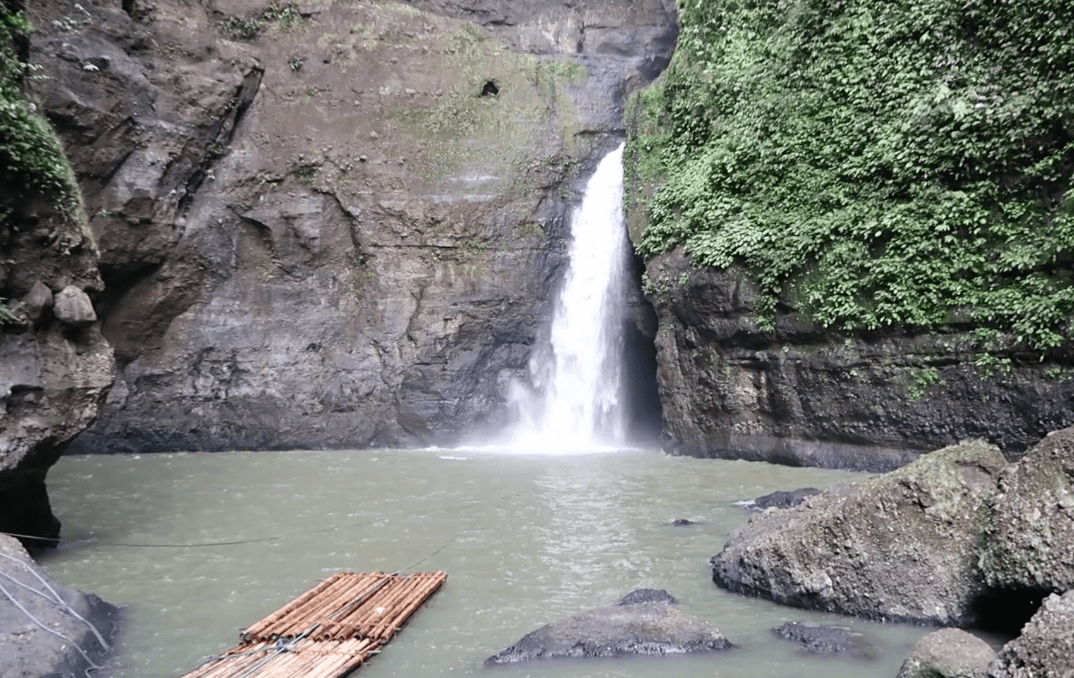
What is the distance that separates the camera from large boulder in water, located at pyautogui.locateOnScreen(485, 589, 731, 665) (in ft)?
17.0

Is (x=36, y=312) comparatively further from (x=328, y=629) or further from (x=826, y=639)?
(x=826, y=639)

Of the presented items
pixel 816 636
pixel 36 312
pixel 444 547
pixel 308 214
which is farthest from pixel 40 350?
pixel 308 214

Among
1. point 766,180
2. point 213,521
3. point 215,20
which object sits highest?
point 215,20

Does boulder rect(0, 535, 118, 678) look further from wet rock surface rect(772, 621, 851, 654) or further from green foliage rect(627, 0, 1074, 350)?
green foliage rect(627, 0, 1074, 350)

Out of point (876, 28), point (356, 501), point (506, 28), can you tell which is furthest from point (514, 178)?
point (356, 501)

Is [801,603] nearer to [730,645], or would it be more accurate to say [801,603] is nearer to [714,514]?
[730,645]

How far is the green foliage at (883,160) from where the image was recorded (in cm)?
1023

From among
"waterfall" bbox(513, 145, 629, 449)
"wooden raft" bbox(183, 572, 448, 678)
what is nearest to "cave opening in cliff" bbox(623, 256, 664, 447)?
"waterfall" bbox(513, 145, 629, 449)

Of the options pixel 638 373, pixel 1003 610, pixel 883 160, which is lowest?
pixel 1003 610

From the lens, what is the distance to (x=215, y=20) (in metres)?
18.2

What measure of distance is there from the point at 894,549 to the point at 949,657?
1607 millimetres

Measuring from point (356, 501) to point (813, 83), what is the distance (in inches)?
375

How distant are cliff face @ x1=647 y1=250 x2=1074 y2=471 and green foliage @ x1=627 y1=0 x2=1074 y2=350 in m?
0.38

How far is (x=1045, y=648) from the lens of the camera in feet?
12.4
